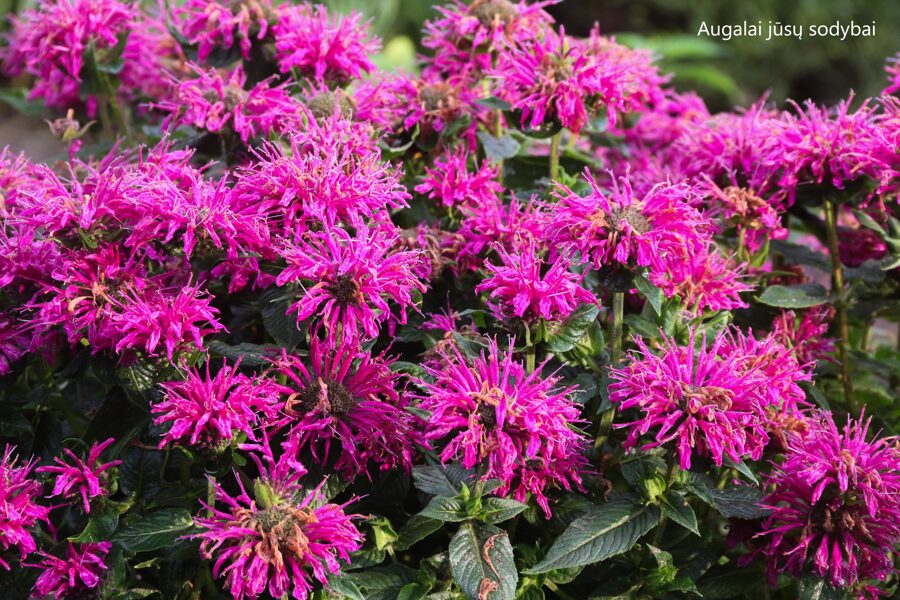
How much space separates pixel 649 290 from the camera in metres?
1.23

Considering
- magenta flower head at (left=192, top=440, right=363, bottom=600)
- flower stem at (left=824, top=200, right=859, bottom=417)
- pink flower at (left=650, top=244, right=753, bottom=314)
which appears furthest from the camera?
flower stem at (left=824, top=200, right=859, bottom=417)

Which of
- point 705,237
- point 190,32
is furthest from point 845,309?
point 190,32

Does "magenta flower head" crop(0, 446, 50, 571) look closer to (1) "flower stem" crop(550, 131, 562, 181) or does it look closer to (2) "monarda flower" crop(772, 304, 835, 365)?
(1) "flower stem" crop(550, 131, 562, 181)

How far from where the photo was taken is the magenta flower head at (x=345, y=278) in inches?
44.5

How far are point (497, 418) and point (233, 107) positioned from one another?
2.50 feet

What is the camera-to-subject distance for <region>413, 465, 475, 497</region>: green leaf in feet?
3.88

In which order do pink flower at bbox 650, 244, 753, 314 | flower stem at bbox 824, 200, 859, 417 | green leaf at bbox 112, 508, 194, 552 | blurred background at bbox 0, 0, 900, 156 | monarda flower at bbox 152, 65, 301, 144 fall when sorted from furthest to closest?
blurred background at bbox 0, 0, 900, 156
flower stem at bbox 824, 200, 859, 417
monarda flower at bbox 152, 65, 301, 144
pink flower at bbox 650, 244, 753, 314
green leaf at bbox 112, 508, 194, 552

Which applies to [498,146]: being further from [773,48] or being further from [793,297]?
[773,48]

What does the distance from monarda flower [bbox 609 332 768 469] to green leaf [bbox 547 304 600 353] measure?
72mm

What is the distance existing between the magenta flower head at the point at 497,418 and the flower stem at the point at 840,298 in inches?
27.9

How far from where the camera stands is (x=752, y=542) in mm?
1337

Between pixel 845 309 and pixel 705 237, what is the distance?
1.59ft

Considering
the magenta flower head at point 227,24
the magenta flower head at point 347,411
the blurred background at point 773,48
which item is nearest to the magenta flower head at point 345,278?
the magenta flower head at point 347,411

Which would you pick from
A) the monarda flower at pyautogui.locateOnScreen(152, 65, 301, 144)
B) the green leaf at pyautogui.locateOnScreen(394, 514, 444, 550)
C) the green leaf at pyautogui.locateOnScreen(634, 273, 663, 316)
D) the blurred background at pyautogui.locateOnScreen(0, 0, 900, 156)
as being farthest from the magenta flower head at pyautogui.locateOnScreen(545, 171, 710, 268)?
the blurred background at pyautogui.locateOnScreen(0, 0, 900, 156)
